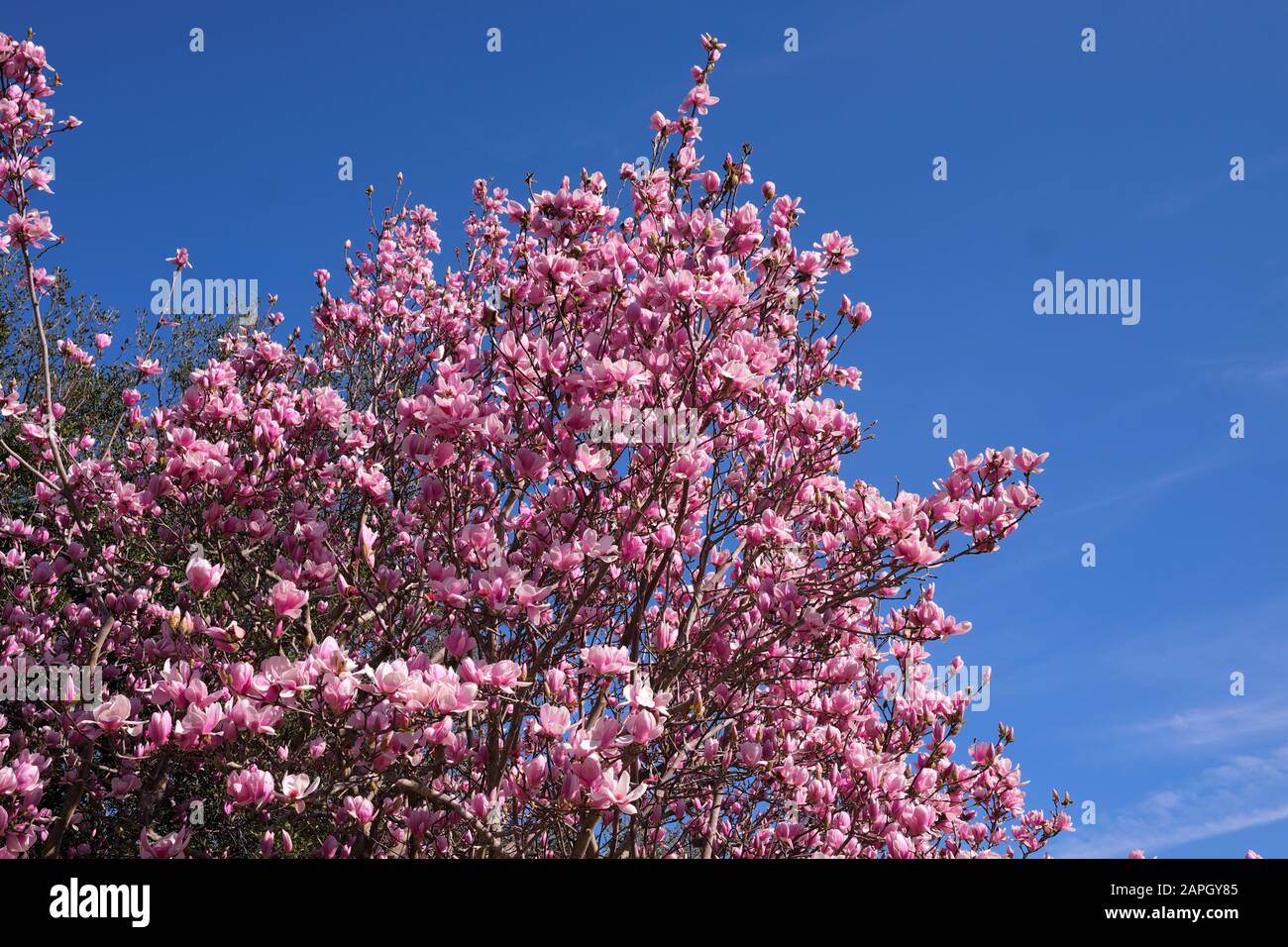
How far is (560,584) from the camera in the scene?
489 centimetres

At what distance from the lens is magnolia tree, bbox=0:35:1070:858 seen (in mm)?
3748

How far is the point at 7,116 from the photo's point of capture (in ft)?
18.4

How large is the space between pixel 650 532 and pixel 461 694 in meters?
1.39

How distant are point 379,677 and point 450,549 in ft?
4.09

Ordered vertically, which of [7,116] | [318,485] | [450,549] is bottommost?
[450,549]

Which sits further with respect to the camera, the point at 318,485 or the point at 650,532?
the point at 318,485

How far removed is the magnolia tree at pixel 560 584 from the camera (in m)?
3.75
